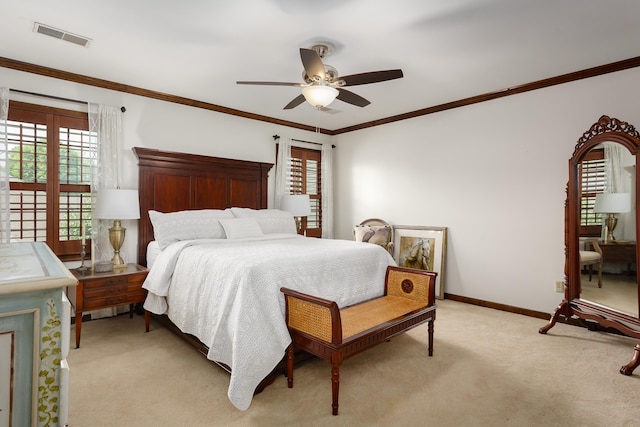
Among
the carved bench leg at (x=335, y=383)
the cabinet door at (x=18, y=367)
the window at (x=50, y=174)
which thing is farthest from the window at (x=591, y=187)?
the window at (x=50, y=174)

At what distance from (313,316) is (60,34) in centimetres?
298

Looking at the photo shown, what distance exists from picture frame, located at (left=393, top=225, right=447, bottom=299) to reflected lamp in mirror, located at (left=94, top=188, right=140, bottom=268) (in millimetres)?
3474

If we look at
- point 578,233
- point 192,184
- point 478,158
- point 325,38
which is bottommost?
point 578,233

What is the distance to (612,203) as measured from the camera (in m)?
3.03

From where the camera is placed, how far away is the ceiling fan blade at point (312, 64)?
7.90 ft

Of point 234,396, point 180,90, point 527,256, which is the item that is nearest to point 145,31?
point 180,90

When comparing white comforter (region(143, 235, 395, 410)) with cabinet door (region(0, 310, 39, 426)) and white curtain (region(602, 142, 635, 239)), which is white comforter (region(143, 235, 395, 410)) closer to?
cabinet door (region(0, 310, 39, 426))

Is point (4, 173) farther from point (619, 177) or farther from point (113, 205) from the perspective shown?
point (619, 177)

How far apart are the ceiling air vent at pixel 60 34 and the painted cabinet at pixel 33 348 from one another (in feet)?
8.26

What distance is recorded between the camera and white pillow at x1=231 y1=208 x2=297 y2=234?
4301mm

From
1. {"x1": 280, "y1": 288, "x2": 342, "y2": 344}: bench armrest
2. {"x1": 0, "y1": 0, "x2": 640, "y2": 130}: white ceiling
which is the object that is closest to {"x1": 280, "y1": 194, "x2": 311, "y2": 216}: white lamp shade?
{"x1": 0, "y1": 0, "x2": 640, "y2": 130}: white ceiling

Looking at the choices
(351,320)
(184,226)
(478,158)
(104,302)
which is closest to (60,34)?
(184,226)

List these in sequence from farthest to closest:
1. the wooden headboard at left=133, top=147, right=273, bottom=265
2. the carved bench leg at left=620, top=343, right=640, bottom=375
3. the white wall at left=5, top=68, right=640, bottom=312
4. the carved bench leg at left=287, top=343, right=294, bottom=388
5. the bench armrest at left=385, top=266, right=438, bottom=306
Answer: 1. the wooden headboard at left=133, top=147, right=273, bottom=265
2. the white wall at left=5, top=68, right=640, bottom=312
3. the bench armrest at left=385, top=266, right=438, bottom=306
4. the carved bench leg at left=620, top=343, right=640, bottom=375
5. the carved bench leg at left=287, top=343, right=294, bottom=388

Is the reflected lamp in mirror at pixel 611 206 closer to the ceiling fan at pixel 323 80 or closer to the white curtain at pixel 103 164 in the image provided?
the ceiling fan at pixel 323 80
